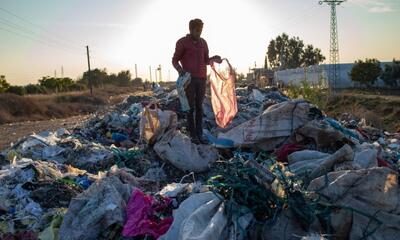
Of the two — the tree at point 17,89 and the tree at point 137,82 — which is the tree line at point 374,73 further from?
the tree at point 137,82

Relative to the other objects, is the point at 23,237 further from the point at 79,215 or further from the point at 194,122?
the point at 194,122

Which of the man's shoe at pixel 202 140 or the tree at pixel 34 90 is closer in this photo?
the man's shoe at pixel 202 140

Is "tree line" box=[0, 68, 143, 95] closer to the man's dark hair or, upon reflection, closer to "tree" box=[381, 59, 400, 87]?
"tree" box=[381, 59, 400, 87]

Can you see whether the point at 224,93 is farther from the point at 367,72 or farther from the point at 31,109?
the point at 367,72

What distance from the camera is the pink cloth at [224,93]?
6.04 m

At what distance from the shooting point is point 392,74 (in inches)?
1548

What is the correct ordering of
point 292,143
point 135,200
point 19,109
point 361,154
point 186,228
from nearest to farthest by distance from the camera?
point 186,228 → point 135,200 → point 361,154 → point 292,143 → point 19,109

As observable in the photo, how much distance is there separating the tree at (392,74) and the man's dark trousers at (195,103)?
124 ft

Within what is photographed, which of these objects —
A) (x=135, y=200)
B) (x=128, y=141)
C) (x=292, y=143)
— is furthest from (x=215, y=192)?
(x=128, y=141)

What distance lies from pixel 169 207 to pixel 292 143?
2217 millimetres

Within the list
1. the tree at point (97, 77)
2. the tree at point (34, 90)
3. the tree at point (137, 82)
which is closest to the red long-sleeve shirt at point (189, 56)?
the tree at point (34, 90)

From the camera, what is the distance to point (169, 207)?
2.99m

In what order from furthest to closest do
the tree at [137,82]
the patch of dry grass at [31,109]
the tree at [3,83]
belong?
1. the tree at [137,82]
2. the tree at [3,83]
3. the patch of dry grass at [31,109]

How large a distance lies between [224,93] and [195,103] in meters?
0.55
